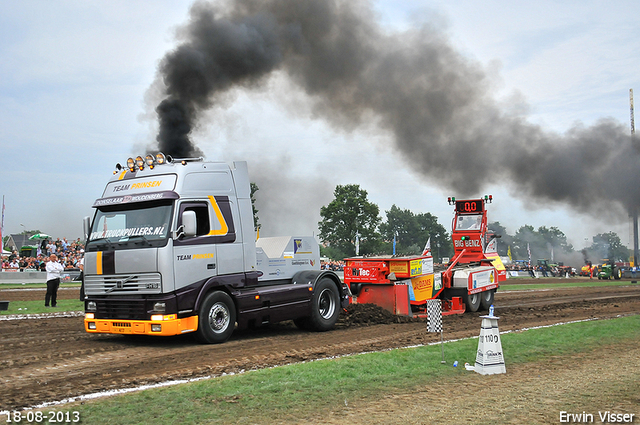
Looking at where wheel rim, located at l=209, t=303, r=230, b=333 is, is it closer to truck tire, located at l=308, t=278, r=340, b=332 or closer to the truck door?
the truck door

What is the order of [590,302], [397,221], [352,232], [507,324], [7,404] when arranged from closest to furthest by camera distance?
[7,404] → [507,324] → [590,302] → [352,232] → [397,221]

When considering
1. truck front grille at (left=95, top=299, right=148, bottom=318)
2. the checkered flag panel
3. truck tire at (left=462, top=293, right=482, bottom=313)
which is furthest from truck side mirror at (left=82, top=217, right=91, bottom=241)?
truck tire at (left=462, top=293, right=482, bottom=313)

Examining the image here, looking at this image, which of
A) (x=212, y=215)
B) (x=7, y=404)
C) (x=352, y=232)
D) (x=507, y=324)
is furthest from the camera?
(x=352, y=232)

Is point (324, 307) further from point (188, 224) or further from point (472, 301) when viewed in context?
point (472, 301)

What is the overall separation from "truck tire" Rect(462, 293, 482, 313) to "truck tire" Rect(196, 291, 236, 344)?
8926 mm

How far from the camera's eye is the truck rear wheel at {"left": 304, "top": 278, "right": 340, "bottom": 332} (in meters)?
12.3

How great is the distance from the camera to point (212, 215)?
416 inches

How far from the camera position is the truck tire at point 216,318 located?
10078mm

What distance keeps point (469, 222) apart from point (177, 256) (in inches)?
490

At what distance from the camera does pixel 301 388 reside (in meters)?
6.86

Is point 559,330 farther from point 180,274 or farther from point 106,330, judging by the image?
point 106,330

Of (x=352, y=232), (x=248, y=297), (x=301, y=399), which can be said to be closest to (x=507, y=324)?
(x=248, y=297)

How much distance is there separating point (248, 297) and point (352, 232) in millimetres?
55116

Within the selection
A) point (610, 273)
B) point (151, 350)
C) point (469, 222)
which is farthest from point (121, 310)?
point (610, 273)
